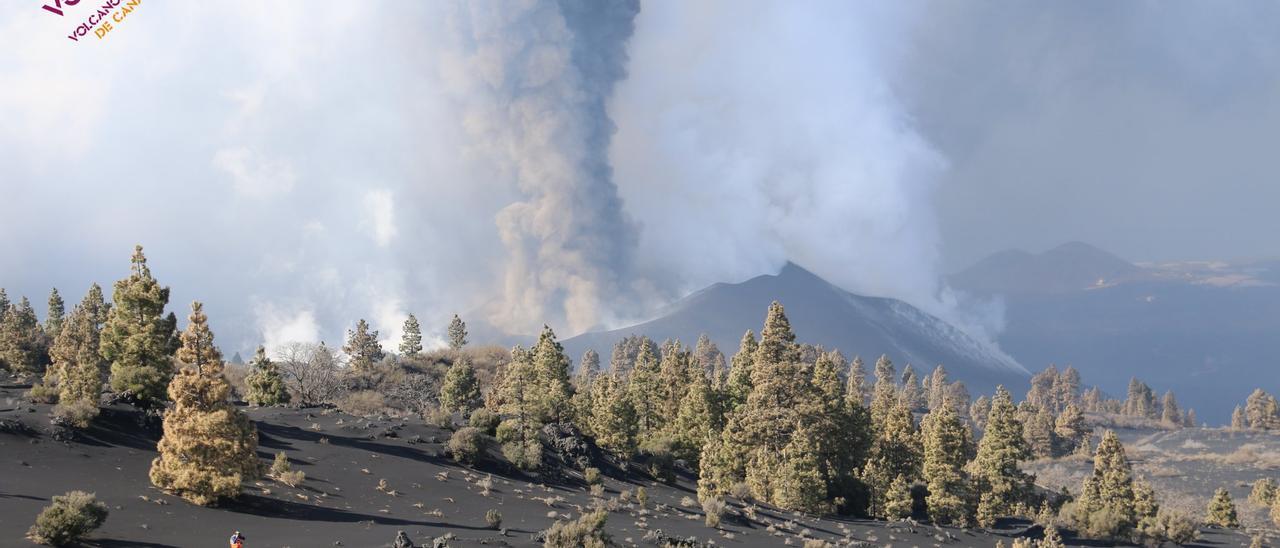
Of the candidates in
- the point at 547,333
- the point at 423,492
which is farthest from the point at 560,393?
the point at 423,492

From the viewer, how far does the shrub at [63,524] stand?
924 inches

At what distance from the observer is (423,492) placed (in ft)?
138

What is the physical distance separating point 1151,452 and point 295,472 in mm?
145884

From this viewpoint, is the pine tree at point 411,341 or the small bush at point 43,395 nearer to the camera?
the small bush at point 43,395

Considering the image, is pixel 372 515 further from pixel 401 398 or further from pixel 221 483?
pixel 401 398

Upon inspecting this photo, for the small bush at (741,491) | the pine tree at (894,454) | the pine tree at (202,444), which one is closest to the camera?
the pine tree at (202,444)

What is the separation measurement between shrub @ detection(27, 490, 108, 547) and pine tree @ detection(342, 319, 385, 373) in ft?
315

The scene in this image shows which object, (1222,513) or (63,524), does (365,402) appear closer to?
(63,524)

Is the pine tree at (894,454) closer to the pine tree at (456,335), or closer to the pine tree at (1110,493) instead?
the pine tree at (1110,493)

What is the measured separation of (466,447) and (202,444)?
847 inches

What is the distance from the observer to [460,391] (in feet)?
280

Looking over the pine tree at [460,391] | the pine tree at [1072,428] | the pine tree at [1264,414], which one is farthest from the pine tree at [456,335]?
the pine tree at [1264,414]

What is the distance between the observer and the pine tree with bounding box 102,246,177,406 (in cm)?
4447

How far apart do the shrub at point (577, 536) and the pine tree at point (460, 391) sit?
53.0 meters
